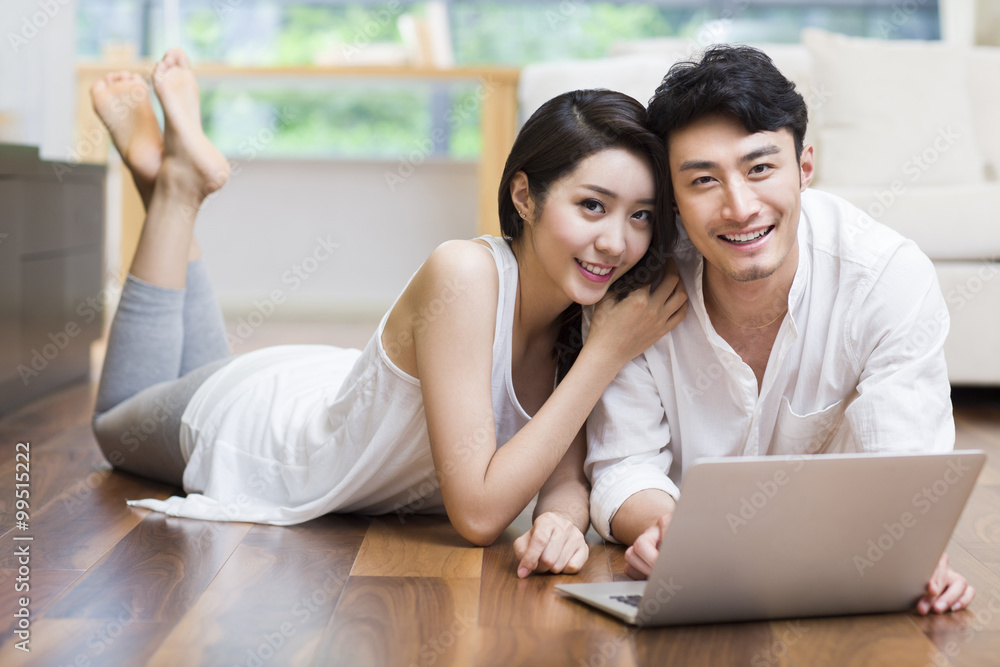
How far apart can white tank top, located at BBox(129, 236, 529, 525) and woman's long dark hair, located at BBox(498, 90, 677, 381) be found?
0.45 feet

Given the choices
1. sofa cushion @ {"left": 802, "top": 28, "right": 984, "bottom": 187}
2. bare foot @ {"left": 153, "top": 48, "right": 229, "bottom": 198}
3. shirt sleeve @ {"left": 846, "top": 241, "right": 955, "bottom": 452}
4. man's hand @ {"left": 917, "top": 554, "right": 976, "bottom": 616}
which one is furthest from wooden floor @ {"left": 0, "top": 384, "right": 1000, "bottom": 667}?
sofa cushion @ {"left": 802, "top": 28, "right": 984, "bottom": 187}

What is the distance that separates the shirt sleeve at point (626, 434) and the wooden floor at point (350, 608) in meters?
0.10

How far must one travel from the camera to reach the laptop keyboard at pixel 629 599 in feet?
3.90

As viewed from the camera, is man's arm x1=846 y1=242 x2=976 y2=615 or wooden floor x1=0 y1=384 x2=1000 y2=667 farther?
man's arm x1=846 y1=242 x2=976 y2=615

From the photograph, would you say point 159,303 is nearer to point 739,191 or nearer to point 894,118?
point 739,191

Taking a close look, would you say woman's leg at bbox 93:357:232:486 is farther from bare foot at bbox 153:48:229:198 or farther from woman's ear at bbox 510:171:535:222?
woman's ear at bbox 510:171:535:222

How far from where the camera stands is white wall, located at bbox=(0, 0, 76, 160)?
303cm

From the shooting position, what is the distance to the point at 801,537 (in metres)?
1.13

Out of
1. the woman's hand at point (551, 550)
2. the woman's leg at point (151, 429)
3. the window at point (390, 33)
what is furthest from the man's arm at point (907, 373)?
the window at point (390, 33)

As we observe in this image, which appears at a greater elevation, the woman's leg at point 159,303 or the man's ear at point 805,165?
the man's ear at point 805,165

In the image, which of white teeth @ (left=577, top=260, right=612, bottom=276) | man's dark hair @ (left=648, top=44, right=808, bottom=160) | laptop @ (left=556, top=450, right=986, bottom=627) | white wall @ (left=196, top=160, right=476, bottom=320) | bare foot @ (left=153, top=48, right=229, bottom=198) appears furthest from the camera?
white wall @ (left=196, top=160, right=476, bottom=320)

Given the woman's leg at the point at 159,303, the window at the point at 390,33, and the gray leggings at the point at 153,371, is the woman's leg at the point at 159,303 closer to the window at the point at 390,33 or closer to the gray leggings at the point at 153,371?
the gray leggings at the point at 153,371

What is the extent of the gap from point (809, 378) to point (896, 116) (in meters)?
1.86

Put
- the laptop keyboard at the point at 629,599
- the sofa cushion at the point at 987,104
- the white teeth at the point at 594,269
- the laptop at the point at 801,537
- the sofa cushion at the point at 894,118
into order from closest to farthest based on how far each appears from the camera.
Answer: the laptop at the point at 801,537 < the laptop keyboard at the point at 629,599 < the white teeth at the point at 594,269 < the sofa cushion at the point at 894,118 < the sofa cushion at the point at 987,104
